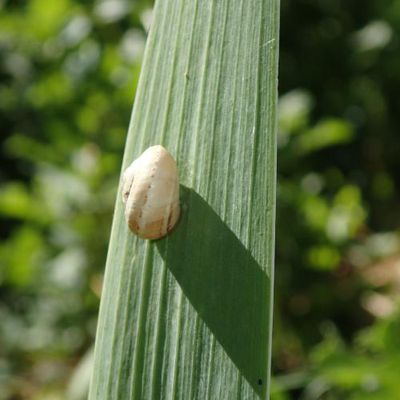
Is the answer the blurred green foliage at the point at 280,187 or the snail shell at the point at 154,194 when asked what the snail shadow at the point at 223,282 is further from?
the blurred green foliage at the point at 280,187

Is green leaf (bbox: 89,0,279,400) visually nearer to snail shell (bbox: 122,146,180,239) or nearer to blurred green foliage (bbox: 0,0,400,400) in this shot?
snail shell (bbox: 122,146,180,239)

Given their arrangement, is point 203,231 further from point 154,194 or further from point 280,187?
point 280,187

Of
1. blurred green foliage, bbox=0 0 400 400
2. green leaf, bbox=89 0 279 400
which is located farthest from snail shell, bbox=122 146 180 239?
blurred green foliage, bbox=0 0 400 400

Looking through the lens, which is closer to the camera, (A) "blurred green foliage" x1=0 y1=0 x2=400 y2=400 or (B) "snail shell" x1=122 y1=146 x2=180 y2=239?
(B) "snail shell" x1=122 y1=146 x2=180 y2=239

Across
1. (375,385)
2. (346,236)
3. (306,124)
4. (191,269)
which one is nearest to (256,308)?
(191,269)

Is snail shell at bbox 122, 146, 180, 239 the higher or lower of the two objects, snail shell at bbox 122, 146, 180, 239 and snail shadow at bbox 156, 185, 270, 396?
the higher

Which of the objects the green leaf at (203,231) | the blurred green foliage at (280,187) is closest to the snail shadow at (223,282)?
the green leaf at (203,231)
